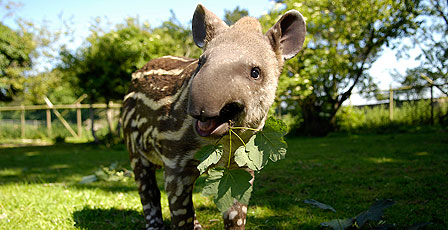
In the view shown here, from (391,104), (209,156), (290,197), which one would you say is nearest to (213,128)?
(209,156)

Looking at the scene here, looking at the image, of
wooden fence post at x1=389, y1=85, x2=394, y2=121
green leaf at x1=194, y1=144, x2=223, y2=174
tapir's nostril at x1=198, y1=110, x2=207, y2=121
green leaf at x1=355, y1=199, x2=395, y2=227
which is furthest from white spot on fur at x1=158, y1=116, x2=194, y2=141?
wooden fence post at x1=389, y1=85, x2=394, y2=121

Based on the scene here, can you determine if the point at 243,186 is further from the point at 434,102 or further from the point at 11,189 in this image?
the point at 434,102

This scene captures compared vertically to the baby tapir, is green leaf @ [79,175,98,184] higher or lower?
lower

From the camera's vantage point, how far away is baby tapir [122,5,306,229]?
177 cm

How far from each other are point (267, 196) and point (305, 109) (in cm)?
950

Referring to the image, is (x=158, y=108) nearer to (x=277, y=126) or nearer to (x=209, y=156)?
(x=209, y=156)

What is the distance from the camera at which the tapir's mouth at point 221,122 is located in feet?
5.91

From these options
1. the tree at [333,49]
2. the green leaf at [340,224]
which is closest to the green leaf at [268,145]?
the green leaf at [340,224]

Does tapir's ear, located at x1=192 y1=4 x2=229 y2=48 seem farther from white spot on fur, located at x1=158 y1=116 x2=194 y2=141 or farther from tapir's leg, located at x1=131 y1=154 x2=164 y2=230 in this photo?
tapir's leg, located at x1=131 y1=154 x2=164 y2=230

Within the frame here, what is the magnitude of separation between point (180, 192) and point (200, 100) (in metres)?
1.12

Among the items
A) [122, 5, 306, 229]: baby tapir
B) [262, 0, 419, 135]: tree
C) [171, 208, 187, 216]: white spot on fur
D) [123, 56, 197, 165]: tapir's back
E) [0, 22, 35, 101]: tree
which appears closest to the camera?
[122, 5, 306, 229]: baby tapir

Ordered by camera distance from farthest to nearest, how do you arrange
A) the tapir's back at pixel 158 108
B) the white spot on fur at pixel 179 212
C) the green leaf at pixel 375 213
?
the green leaf at pixel 375 213
the white spot on fur at pixel 179 212
the tapir's back at pixel 158 108

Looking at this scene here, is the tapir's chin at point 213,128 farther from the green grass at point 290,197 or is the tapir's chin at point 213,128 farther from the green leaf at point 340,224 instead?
the green grass at point 290,197

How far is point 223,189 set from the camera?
6.08 feet
